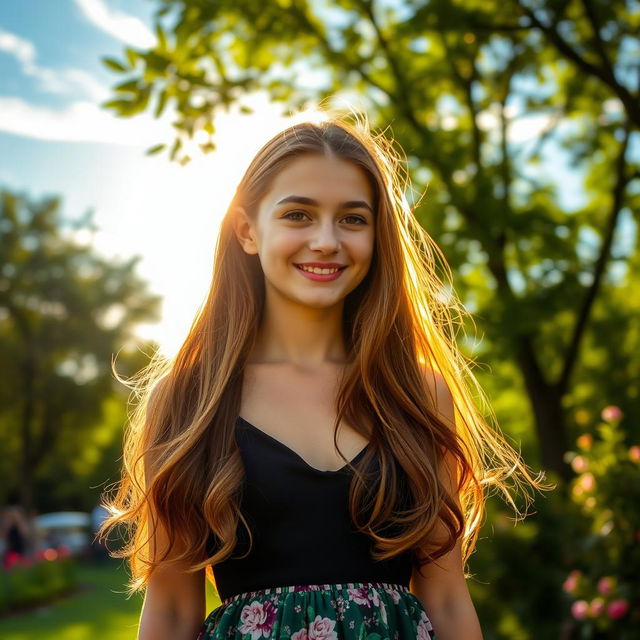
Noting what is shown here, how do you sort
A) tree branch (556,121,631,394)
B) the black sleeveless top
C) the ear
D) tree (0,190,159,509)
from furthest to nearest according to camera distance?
tree (0,190,159,509)
tree branch (556,121,631,394)
the ear
the black sleeveless top

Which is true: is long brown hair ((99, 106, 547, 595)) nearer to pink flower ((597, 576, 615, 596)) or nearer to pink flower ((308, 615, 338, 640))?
pink flower ((308, 615, 338, 640))

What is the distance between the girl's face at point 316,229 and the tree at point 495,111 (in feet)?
12.9

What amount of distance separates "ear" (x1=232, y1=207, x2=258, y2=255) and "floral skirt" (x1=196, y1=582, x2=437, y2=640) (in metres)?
0.94

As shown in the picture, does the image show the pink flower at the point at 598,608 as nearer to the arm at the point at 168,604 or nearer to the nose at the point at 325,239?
the arm at the point at 168,604

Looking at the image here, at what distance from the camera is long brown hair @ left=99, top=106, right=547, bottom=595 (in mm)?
2279

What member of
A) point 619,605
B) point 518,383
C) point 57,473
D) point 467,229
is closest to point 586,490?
point 619,605

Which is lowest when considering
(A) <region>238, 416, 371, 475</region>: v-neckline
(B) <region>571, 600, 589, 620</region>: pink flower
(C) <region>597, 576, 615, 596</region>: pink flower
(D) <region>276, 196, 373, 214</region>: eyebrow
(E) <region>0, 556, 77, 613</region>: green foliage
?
(E) <region>0, 556, 77, 613</region>: green foliage

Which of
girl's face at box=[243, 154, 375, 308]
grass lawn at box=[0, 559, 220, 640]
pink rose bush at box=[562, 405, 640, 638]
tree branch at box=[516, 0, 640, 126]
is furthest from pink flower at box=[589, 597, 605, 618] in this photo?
girl's face at box=[243, 154, 375, 308]

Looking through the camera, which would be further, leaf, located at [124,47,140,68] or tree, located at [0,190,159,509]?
tree, located at [0,190,159,509]

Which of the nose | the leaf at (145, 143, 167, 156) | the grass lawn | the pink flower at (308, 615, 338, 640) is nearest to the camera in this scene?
the pink flower at (308, 615, 338, 640)

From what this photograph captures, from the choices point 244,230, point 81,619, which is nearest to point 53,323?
point 81,619

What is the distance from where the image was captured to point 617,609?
587 centimetres

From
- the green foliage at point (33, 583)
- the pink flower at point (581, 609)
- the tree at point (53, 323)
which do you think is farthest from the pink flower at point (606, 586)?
the tree at point (53, 323)

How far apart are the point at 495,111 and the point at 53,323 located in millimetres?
25151
